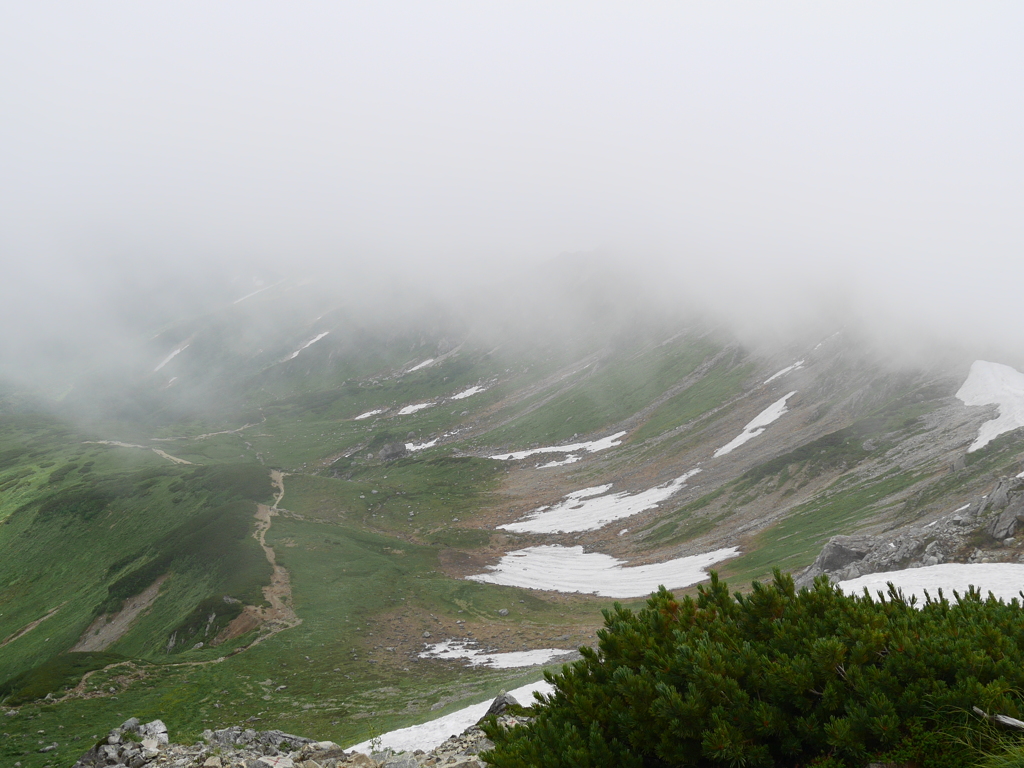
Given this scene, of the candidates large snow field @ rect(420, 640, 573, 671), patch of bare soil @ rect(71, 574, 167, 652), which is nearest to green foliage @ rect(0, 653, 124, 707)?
patch of bare soil @ rect(71, 574, 167, 652)

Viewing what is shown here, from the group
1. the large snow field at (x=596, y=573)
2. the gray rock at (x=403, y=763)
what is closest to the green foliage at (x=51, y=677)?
the gray rock at (x=403, y=763)

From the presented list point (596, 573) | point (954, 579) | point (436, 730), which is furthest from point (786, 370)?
point (436, 730)

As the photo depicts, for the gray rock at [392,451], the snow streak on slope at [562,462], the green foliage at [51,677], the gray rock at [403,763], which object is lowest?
the snow streak on slope at [562,462]

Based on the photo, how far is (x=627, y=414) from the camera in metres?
163

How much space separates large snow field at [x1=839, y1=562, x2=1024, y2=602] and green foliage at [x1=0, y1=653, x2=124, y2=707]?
4673cm

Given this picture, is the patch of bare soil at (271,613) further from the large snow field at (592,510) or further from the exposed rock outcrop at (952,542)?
the large snow field at (592,510)

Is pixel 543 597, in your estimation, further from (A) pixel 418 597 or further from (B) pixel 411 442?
(B) pixel 411 442

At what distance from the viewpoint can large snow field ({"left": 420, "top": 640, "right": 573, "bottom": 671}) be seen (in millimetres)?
43216

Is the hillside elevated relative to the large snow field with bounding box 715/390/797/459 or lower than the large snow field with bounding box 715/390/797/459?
elevated

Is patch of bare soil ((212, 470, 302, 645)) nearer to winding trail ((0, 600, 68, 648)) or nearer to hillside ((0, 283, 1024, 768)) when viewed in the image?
hillside ((0, 283, 1024, 768))

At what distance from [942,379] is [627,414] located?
76.8 metres

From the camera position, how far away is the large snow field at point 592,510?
99056 millimetres

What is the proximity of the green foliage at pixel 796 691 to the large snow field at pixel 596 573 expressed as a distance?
59.0m

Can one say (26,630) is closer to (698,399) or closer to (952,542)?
(952,542)
